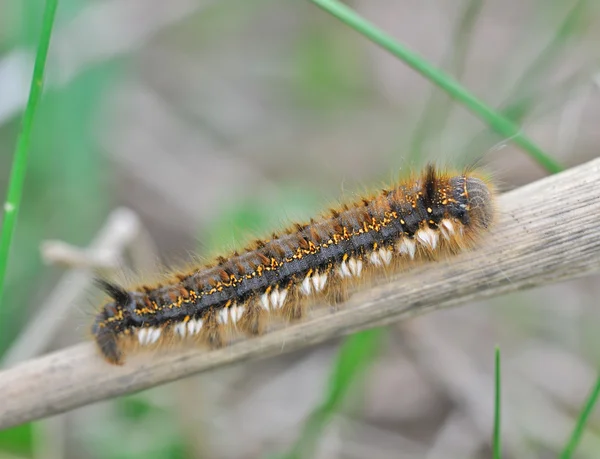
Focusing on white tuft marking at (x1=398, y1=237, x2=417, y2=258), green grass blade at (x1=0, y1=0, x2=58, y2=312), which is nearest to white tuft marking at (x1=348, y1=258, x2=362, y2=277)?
white tuft marking at (x1=398, y1=237, x2=417, y2=258)

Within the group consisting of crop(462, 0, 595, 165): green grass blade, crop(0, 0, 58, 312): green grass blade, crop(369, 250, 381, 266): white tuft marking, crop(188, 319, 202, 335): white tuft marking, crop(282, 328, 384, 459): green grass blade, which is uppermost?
crop(462, 0, 595, 165): green grass blade

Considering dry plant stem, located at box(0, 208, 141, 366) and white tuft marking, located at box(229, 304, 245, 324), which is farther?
dry plant stem, located at box(0, 208, 141, 366)

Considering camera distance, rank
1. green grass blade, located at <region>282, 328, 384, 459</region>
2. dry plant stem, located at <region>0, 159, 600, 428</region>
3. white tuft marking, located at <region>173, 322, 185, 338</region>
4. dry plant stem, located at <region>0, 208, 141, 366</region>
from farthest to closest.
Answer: dry plant stem, located at <region>0, 208, 141, 366</region>
green grass blade, located at <region>282, 328, 384, 459</region>
white tuft marking, located at <region>173, 322, 185, 338</region>
dry plant stem, located at <region>0, 159, 600, 428</region>

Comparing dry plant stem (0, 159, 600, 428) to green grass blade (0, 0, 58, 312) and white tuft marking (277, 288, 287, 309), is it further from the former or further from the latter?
green grass blade (0, 0, 58, 312)

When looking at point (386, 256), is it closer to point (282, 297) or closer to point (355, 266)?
point (355, 266)

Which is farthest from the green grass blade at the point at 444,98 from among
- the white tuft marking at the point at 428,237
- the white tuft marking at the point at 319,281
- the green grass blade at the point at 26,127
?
the green grass blade at the point at 26,127

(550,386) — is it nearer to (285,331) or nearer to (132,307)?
(285,331)

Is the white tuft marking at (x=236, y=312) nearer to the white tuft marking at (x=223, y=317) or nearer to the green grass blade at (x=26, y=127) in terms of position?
the white tuft marking at (x=223, y=317)
